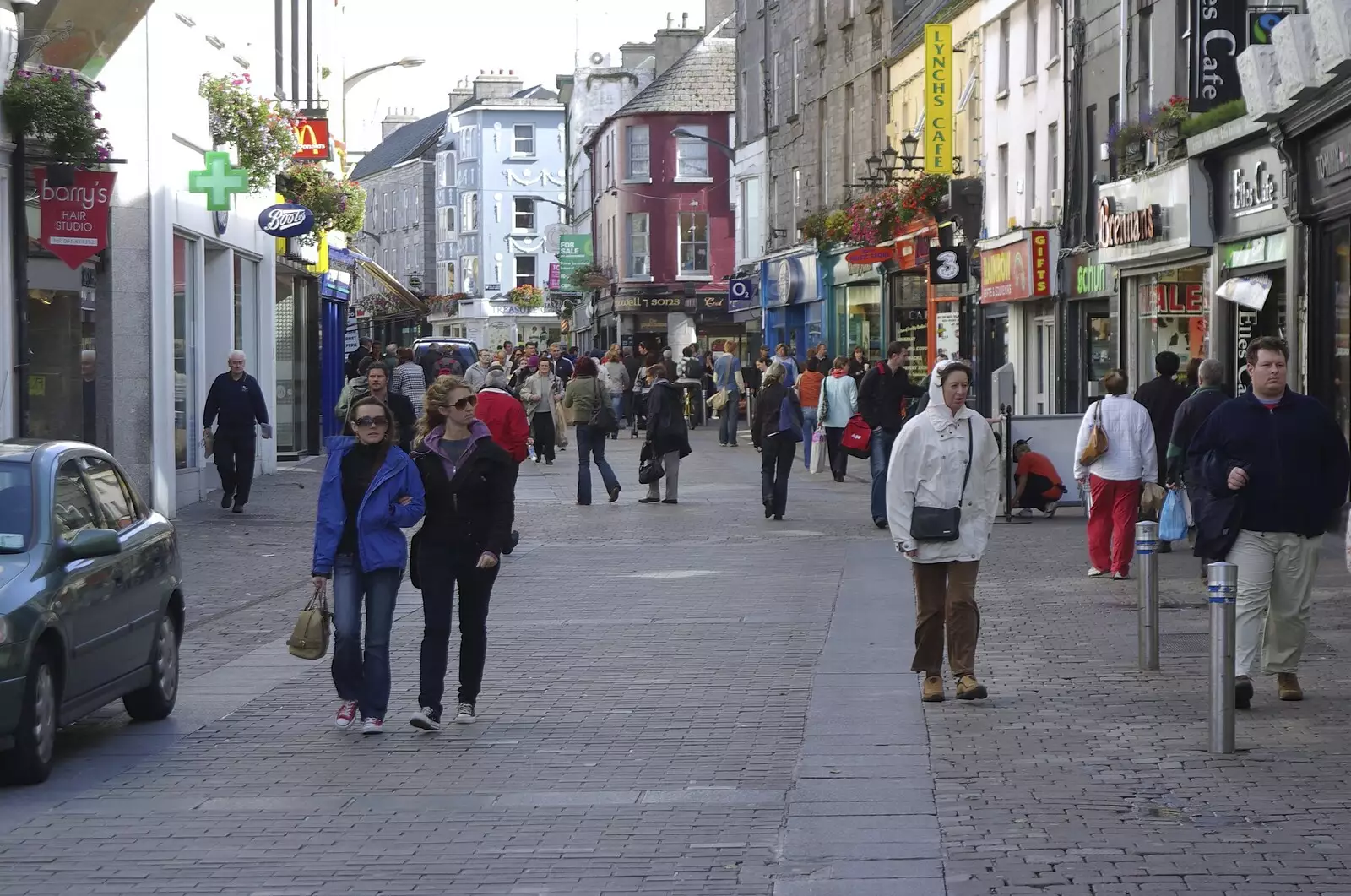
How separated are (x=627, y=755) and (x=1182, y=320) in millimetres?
17544

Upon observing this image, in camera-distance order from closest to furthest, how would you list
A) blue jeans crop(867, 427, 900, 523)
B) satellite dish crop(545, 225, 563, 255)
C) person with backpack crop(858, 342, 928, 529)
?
blue jeans crop(867, 427, 900, 523), person with backpack crop(858, 342, 928, 529), satellite dish crop(545, 225, 563, 255)

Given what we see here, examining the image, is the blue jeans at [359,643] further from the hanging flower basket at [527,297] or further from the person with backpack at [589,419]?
the hanging flower basket at [527,297]

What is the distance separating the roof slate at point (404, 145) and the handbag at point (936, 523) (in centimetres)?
10135

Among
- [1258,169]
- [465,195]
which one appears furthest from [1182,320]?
[465,195]

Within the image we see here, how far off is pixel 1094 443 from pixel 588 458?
8.99m

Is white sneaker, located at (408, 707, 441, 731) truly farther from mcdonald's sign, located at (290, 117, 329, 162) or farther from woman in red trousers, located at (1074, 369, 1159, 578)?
mcdonald's sign, located at (290, 117, 329, 162)

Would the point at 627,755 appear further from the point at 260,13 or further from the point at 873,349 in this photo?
the point at 873,349

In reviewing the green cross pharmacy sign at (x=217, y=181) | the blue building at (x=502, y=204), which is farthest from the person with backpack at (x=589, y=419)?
the blue building at (x=502, y=204)

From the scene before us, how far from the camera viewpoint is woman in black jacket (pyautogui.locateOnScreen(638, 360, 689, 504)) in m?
22.4

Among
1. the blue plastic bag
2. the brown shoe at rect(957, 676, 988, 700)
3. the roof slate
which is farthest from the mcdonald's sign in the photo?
the roof slate

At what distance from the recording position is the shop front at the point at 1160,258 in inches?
904

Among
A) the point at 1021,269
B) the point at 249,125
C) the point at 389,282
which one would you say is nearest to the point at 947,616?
the point at 249,125

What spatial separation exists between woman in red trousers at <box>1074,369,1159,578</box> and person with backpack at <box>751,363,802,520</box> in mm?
5822

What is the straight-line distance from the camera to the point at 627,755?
851 centimetres
